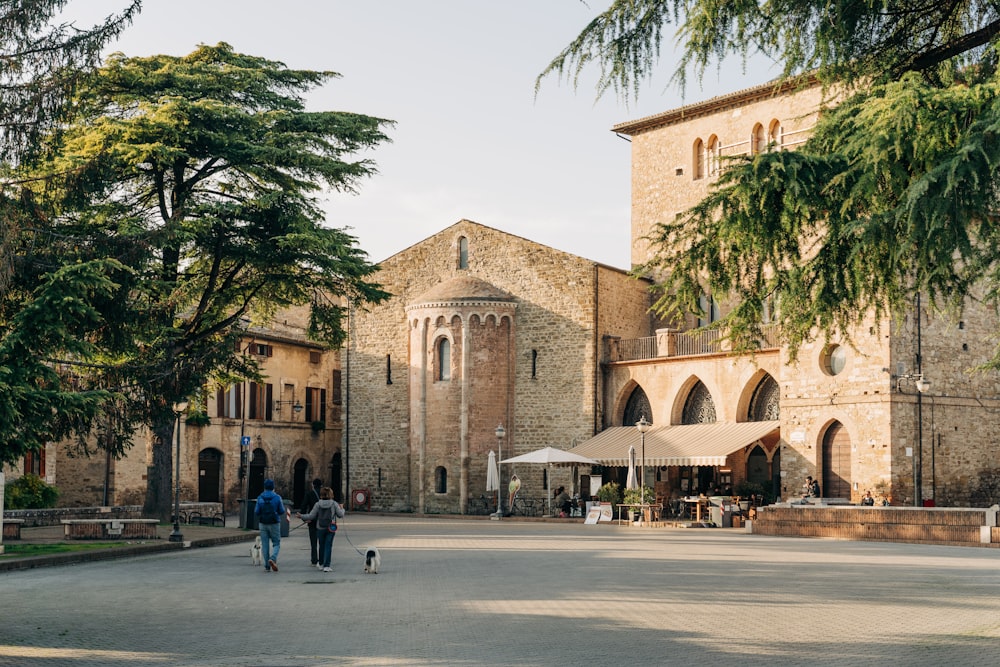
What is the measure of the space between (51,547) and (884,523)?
17.0m

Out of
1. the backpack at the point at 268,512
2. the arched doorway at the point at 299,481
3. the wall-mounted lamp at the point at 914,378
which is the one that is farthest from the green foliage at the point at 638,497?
the arched doorway at the point at 299,481

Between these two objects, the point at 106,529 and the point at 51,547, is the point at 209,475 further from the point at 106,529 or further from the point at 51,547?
the point at 51,547

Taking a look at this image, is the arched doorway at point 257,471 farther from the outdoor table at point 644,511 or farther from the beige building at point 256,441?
the outdoor table at point 644,511

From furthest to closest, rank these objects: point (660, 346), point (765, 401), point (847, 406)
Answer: point (660, 346) → point (765, 401) → point (847, 406)

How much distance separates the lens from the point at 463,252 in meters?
41.8

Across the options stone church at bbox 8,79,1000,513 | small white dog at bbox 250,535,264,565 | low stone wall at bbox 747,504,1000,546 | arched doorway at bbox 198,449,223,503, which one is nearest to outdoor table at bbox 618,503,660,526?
stone church at bbox 8,79,1000,513

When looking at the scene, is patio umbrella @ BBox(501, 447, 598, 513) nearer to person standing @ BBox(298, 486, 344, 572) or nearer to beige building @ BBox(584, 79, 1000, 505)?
beige building @ BBox(584, 79, 1000, 505)

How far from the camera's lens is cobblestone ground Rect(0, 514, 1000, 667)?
9234mm

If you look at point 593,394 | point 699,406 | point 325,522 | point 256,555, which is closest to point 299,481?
point 593,394

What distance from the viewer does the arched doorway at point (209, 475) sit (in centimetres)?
4212

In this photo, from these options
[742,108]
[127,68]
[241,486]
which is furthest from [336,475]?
[127,68]

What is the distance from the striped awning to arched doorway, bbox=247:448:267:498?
14.2 m

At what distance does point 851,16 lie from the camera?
946 centimetres

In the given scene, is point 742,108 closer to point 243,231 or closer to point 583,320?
point 583,320
